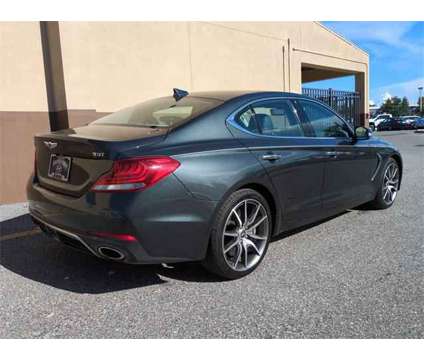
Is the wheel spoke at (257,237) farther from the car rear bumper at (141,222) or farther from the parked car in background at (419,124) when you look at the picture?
the parked car in background at (419,124)

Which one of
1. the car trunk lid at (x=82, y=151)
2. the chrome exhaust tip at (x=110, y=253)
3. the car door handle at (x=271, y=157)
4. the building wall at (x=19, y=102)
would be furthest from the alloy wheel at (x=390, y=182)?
the building wall at (x=19, y=102)

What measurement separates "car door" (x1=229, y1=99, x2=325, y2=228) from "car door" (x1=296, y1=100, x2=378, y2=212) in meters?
0.17

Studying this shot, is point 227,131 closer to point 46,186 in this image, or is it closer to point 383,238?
point 46,186

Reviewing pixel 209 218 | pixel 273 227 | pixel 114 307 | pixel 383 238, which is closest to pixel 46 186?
pixel 114 307

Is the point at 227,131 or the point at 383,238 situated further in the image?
the point at 383,238

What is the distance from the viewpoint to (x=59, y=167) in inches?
128

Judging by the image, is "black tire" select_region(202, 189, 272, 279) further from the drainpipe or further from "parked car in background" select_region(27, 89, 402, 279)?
the drainpipe

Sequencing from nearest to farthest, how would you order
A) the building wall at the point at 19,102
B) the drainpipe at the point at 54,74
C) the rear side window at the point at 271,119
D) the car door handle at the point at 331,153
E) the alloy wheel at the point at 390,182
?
the rear side window at the point at 271,119, the car door handle at the point at 331,153, the alloy wheel at the point at 390,182, the building wall at the point at 19,102, the drainpipe at the point at 54,74

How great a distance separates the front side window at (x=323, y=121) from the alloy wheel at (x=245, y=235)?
1278mm

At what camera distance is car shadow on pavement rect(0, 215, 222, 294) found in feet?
11.1

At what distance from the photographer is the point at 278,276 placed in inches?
137

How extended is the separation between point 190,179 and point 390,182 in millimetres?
3687

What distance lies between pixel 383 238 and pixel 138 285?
2566mm

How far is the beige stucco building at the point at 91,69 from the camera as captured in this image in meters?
6.48
